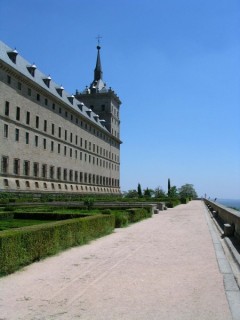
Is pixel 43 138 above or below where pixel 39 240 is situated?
above

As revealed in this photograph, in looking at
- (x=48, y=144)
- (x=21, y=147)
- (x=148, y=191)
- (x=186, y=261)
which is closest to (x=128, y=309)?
(x=186, y=261)

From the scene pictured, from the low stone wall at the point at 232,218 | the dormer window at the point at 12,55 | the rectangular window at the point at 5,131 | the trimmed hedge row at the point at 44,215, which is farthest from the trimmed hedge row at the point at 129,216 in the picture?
the dormer window at the point at 12,55

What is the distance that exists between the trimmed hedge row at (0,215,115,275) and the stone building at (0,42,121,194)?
1270 inches

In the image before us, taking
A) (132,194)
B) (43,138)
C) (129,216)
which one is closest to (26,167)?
(43,138)

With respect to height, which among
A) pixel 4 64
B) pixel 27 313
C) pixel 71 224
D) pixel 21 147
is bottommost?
pixel 27 313

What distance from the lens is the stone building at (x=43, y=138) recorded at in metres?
45.5

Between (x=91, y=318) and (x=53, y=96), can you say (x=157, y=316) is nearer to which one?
(x=91, y=318)

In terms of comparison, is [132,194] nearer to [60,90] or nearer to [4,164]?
[60,90]

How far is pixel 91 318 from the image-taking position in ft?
16.6

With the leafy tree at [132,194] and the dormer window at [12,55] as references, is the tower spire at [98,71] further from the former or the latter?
the dormer window at [12,55]

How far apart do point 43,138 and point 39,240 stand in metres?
47.6

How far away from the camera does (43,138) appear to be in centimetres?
5566

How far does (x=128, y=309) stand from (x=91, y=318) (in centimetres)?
61

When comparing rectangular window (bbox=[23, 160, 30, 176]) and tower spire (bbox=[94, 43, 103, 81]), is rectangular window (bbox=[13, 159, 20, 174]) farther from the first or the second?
tower spire (bbox=[94, 43, 103, 81])
